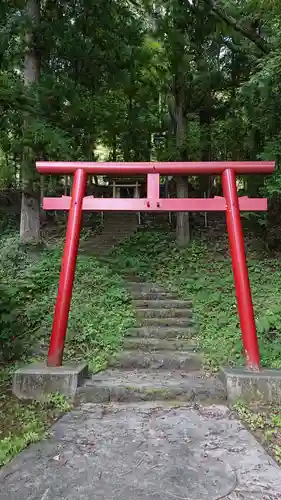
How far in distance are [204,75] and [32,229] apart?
5541 millimetres

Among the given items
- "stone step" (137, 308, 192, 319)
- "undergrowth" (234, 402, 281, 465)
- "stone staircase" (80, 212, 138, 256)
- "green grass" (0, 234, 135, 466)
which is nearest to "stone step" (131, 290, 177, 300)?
"green grass" (0, 234, 135, 466)

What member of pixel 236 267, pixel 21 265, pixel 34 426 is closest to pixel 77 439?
pixel 34 426

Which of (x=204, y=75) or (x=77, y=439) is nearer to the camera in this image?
(x=77, y=439)

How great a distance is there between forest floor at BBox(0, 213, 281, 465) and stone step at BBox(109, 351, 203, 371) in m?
0.16

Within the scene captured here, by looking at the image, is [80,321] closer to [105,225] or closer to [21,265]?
[21,265]

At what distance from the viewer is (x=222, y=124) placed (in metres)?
9.63

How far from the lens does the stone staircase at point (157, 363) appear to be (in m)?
4.48

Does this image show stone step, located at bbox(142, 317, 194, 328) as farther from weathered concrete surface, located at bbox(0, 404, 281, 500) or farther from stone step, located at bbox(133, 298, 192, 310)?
weathered concrete surface, located at bbox(0, 404, 281, 500)

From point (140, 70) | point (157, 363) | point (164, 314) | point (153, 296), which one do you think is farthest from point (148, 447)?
point (140, 70)

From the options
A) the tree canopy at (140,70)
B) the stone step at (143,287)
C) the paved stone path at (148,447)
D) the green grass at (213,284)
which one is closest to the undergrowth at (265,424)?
the paved stone path at (148,447)

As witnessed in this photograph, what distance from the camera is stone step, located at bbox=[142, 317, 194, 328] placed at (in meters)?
6.64

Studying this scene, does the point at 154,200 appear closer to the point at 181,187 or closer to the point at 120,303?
the point at 120,303

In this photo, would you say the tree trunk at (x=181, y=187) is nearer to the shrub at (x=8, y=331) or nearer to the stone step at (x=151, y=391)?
the shrub at (x=8, y=331)

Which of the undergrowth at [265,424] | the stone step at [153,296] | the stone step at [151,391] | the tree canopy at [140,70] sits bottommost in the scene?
the undergrowth at [265,424]
